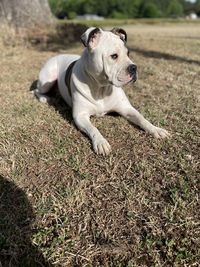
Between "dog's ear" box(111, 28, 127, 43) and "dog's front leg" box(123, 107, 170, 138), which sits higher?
"dog's ear" box(111, 28, 127, 43)

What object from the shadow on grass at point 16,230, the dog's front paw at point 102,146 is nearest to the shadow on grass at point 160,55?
the dog's front paw at point 102,146

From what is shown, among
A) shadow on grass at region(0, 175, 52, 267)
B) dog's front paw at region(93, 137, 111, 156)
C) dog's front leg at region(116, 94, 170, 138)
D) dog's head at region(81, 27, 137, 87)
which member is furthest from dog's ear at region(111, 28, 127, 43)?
shadow on grass at region(0, 175, 52, 267)

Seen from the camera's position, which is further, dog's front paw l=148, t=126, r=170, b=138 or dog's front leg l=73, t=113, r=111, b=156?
dog's front paw l=148, t=126, r=170, b=138

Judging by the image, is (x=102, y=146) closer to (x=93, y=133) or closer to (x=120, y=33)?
(x=93, y=133)

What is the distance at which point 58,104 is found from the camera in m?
4.49

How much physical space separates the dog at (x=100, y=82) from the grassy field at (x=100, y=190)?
11 cm

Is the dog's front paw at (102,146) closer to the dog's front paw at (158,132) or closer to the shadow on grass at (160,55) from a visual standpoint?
the dog's front paw at (158,132)

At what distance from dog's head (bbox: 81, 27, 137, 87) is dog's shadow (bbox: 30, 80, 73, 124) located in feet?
2.41

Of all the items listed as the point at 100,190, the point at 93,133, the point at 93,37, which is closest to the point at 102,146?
the point at 93,133

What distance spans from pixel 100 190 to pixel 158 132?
944mm

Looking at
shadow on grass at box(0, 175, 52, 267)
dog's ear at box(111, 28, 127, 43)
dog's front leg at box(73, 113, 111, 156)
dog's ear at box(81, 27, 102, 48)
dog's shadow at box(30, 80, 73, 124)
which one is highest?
dog's ear at box(81, 27, 102, 48)

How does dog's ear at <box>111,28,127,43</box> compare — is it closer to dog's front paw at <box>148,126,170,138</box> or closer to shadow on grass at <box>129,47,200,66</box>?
dog's front paw at <box>148,126,170,138</box>

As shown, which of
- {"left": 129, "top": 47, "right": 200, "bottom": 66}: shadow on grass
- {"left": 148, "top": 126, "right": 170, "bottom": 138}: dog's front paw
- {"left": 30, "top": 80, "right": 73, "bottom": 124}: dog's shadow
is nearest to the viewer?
{"left": 148, "top": 126, "right": 170, "bottom": 138}: dog's front paw

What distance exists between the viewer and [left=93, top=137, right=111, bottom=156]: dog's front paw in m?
3.12
